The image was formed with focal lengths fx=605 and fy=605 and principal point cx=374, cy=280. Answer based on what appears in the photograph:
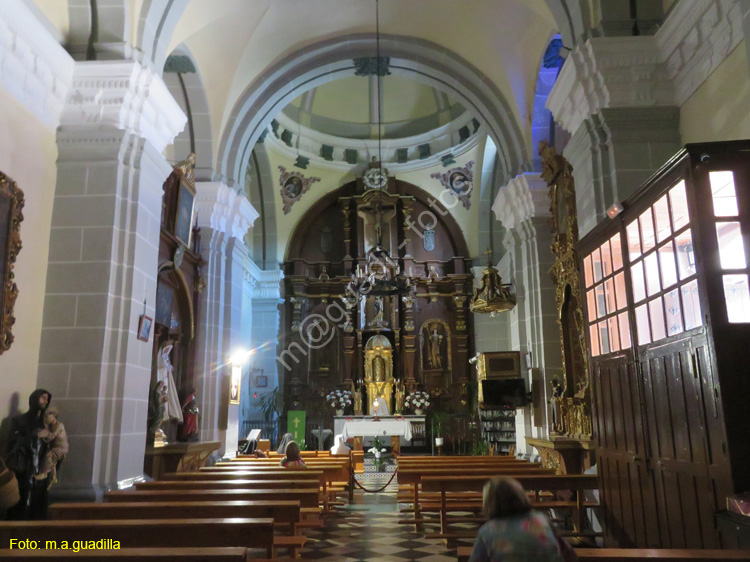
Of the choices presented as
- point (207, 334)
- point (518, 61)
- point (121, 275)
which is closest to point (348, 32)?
point (518, 61)

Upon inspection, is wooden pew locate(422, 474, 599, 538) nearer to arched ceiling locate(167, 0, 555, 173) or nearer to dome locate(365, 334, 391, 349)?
arched ceiling locate(167, 0, 555, 173)

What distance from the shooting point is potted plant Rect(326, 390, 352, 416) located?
589 inches

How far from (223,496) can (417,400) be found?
10.9 metres

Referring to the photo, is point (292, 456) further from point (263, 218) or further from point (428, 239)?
point (428, 239)

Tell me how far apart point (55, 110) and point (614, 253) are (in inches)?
206

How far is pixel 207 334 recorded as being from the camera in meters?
9.64

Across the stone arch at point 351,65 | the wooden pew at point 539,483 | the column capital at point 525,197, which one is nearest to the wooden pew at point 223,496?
the wooden pew at point 539,483

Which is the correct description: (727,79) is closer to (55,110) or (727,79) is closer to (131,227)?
(131,227)

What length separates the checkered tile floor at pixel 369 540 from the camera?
16.6 feet

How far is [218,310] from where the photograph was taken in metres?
9.91

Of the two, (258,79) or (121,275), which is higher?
(258,79)

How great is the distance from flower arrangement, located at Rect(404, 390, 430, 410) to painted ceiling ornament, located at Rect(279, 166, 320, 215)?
609cm

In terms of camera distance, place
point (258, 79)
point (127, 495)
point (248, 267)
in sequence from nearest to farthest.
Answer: point (127, 495)
point (258, 79)
point (248, 267)

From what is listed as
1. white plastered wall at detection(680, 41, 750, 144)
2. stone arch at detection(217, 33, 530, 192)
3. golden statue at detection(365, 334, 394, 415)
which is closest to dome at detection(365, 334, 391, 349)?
golden statue at detection(365, 334, 394, 415)
